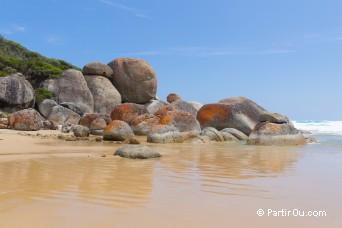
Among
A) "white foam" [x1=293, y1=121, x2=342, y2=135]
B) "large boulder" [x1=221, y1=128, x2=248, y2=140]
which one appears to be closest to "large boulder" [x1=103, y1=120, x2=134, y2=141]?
"large boulder" [x1=221, y1=128, x2=248, y2=140]

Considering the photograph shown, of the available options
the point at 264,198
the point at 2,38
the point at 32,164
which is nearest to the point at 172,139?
the point at 32,164

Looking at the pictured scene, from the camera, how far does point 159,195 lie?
387cm

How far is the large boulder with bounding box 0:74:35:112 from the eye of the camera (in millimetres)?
19422

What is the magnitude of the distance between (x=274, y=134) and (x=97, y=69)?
51.8ft

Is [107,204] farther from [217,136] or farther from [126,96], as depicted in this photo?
[126,96]

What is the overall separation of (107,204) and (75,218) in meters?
0.51

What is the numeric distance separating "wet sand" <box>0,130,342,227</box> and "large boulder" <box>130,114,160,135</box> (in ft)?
34.3

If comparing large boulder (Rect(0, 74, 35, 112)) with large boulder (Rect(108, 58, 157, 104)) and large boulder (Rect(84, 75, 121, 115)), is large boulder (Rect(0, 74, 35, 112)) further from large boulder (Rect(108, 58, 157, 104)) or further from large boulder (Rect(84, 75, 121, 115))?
large boulder (Rect(108, 58, 157, 104))

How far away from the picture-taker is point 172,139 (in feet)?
45.6

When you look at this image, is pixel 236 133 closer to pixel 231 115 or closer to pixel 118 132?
pixel 231 115

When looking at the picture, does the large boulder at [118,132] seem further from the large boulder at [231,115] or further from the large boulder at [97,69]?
the large boulder at [97,69]

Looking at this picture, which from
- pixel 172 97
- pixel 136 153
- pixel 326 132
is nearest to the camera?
pixel 136 153

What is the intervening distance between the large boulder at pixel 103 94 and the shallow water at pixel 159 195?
18.6 metres

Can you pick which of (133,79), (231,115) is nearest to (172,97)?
(133,79)
